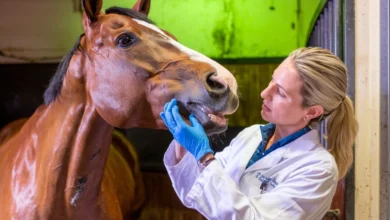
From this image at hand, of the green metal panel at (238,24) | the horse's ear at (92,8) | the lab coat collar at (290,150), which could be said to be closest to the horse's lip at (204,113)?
the lab coat collar at (290,150)

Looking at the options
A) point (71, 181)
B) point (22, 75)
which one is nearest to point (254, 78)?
point (22, 75)

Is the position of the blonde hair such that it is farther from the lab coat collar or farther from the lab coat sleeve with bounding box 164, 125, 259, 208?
the lab coat sleeve with bounding box 164, 125, 259, 208

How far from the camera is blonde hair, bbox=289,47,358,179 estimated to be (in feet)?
4.34

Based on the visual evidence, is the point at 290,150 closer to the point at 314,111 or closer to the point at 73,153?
the point at 314,111

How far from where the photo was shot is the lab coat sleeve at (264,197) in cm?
116

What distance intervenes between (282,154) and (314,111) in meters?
0.17

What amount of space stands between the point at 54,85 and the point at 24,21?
2.39m

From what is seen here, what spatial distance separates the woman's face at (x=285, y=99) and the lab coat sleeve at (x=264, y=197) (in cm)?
20

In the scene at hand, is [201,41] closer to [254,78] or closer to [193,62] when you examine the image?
[254,78]

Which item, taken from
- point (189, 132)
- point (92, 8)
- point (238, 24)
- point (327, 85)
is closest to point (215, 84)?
point (189, 132)

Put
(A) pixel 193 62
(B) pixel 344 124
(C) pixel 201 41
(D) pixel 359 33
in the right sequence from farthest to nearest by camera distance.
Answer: (C) pixel 201 41 → (D) pixel 359 33 → (B) pixel 344 124 → (A) pixel 193 62

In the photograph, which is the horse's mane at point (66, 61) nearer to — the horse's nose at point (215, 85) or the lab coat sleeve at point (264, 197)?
the horse's nose at point (215, 85)

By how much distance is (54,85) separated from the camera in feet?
4.96

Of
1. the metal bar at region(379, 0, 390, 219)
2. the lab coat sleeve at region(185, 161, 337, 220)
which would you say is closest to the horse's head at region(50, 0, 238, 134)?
the lab coat sleeve at region(185, 161, 337, 220)
